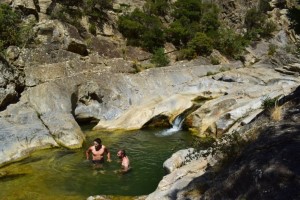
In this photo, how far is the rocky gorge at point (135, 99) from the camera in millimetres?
9250

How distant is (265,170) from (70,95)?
61.0ft

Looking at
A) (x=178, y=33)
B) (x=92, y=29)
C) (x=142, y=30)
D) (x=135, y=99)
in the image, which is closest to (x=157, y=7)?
(x=178, y=33)

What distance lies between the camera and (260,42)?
4359 centimetres

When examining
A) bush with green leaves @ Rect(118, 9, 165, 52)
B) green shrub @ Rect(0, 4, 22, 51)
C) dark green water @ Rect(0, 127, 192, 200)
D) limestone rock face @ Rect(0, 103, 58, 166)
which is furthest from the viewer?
bush with green leaves @ Rect(118, 9, 165, 52)

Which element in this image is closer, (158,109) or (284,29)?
(158,109)

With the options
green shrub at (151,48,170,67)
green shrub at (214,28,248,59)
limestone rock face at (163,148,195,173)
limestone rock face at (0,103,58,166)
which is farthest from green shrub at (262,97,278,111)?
green shrub at (214,28,248,59)

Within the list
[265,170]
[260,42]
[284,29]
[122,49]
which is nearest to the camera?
[265,170]

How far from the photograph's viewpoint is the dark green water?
12547 mm

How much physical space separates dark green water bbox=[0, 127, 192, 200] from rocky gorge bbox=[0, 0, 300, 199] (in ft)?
3.96

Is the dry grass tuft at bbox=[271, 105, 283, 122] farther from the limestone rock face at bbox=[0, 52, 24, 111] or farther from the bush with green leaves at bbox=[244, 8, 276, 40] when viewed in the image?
the bush with green leaves at bbox=[244, 8, 276, 40]

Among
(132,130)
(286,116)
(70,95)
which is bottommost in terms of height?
(132,130)

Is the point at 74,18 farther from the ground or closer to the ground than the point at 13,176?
farther from the ground

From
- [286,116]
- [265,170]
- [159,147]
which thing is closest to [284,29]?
[159,147]

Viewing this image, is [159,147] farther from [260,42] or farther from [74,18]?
[260,42]
